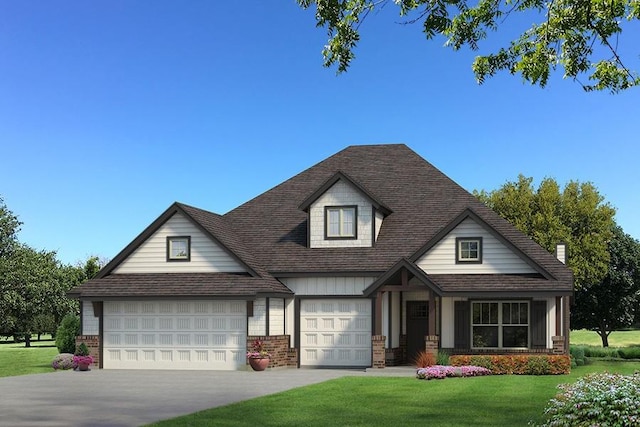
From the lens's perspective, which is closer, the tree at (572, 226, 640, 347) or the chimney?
the chimney

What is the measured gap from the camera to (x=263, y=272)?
33.6 m

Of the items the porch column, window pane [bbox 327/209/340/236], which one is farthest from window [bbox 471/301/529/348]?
window pane [bbox 327/209/340/236]

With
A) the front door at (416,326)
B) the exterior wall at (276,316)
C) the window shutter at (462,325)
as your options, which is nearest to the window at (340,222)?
the exterior wall at (276,316)

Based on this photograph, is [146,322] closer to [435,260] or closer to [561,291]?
Answer: [435,260]

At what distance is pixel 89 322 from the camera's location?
3400cm

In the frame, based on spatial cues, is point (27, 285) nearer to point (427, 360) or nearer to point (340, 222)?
point (340, 222)

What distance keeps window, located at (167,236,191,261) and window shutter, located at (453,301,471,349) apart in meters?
10.5

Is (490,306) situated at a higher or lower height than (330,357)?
higher

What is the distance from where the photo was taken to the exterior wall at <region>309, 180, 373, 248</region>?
113 feet

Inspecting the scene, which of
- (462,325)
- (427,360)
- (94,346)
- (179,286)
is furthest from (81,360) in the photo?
(462,325)

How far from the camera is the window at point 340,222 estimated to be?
34.8 m

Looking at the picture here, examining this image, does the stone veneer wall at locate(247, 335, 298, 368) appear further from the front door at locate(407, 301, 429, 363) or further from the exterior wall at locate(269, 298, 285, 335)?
the front door at locate(407, 301, 429, 363)

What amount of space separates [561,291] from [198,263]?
13609 millimetres

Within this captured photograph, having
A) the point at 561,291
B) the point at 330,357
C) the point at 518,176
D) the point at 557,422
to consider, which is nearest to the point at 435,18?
the point at 557,422
